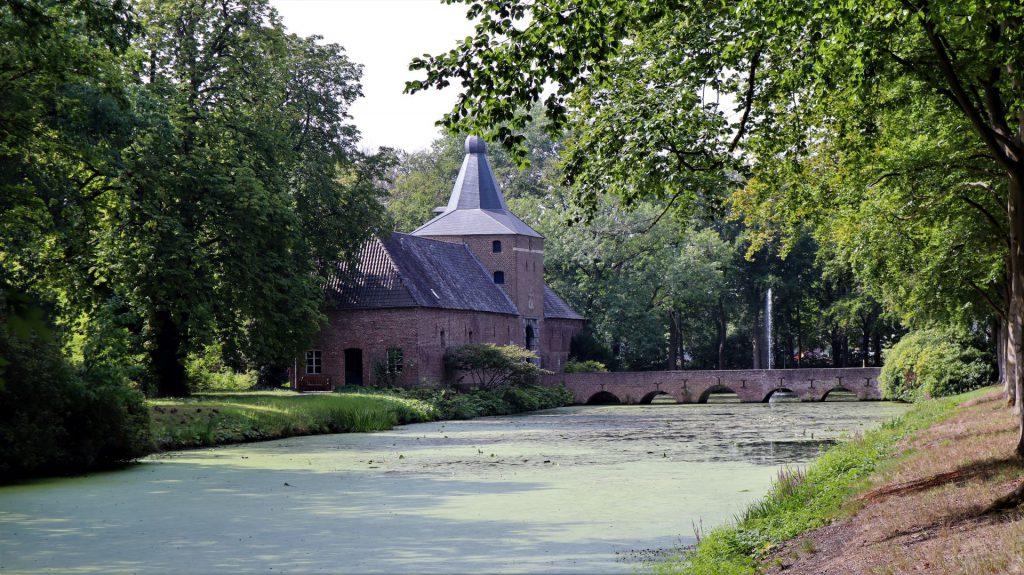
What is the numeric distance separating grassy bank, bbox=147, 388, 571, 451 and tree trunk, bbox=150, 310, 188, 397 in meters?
0.67

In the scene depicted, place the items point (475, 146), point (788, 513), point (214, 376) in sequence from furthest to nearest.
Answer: point (475, 146)
point (214, 376)
point (788, 513)

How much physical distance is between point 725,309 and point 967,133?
141 feet

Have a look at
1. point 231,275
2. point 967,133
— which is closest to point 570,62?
point 967,133

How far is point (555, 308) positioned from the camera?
50031 millimetres

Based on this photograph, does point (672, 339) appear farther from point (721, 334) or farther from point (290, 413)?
point (290, 413)

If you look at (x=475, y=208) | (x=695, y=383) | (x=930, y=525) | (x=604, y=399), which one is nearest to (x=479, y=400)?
(x=604, y=399)

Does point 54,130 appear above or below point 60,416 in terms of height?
above

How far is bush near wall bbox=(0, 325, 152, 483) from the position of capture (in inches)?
564

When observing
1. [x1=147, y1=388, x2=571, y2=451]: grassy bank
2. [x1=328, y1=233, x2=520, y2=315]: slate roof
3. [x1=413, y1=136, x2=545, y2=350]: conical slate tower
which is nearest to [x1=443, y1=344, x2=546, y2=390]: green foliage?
[x1=328, y1=233, x2=520, y2=315]: slate roof

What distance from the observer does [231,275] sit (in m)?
25.1

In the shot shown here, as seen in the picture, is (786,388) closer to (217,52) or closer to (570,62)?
(217,52)

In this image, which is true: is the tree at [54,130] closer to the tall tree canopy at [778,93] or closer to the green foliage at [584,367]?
the tall tree canopy at [778,93]

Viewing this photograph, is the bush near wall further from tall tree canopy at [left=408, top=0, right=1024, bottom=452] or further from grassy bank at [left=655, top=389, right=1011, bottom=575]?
grassy bank at [left=655, top=389, right=1011, bottom=575]

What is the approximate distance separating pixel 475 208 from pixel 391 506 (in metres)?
37.0
